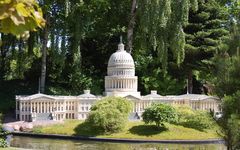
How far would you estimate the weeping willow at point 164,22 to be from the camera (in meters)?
34.9

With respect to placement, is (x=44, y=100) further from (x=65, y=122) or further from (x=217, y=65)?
(x=217, y=65)

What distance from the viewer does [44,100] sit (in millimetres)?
31141

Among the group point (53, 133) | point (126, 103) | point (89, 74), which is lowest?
point (53, 133)

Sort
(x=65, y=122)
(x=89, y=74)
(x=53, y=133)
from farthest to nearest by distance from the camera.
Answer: (x=89, y=74)
(x=65, y=122)
(x=53, y=133)

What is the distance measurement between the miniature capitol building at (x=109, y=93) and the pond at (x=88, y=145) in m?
5.15

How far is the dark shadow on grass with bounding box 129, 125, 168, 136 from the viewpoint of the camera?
1064 inches

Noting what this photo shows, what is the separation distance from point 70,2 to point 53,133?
12.9m

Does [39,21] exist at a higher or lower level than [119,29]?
lower

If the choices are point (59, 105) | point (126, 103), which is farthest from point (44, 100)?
point (126, 103)

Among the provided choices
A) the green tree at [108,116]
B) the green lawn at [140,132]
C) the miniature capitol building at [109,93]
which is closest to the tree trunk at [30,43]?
the miniature capitol building at [109,93]

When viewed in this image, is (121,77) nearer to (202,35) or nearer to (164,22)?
(164,22)

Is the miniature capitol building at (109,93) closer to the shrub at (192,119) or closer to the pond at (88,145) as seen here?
the shrub at (192,119)

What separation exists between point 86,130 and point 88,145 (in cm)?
327

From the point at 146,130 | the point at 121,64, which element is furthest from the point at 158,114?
the point at 121,64
